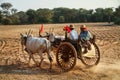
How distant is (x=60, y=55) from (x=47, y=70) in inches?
28.2

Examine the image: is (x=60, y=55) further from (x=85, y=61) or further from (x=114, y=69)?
(x=114, y=69)

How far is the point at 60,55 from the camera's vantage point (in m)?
9.98

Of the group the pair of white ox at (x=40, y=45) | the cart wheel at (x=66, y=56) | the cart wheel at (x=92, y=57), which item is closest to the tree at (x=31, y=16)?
the pair of white ox at (x=40, y=45)

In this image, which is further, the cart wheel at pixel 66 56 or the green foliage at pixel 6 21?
the green foliage at pixel 6 21

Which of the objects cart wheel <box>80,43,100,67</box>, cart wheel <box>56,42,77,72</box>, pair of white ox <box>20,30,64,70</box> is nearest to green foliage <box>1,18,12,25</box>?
pair of white ox <box>20,30,64,70</box>

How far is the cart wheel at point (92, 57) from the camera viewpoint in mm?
10195

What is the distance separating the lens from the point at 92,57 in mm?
10266

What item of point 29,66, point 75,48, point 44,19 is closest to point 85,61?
point 75,48

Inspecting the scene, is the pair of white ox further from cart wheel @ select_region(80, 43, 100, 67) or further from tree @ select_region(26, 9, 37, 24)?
tree @ select_region(26, 9, 37, 24)

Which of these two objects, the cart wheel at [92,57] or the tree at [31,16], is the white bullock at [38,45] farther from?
the tree at [31,16]

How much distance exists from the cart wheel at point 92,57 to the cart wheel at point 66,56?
0.62m

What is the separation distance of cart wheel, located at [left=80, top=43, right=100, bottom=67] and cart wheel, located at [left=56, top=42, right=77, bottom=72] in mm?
620

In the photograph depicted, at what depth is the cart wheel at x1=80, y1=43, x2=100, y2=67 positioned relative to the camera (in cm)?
1020

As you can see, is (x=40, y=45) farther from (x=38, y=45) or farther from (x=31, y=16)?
(x=31, y=16)
